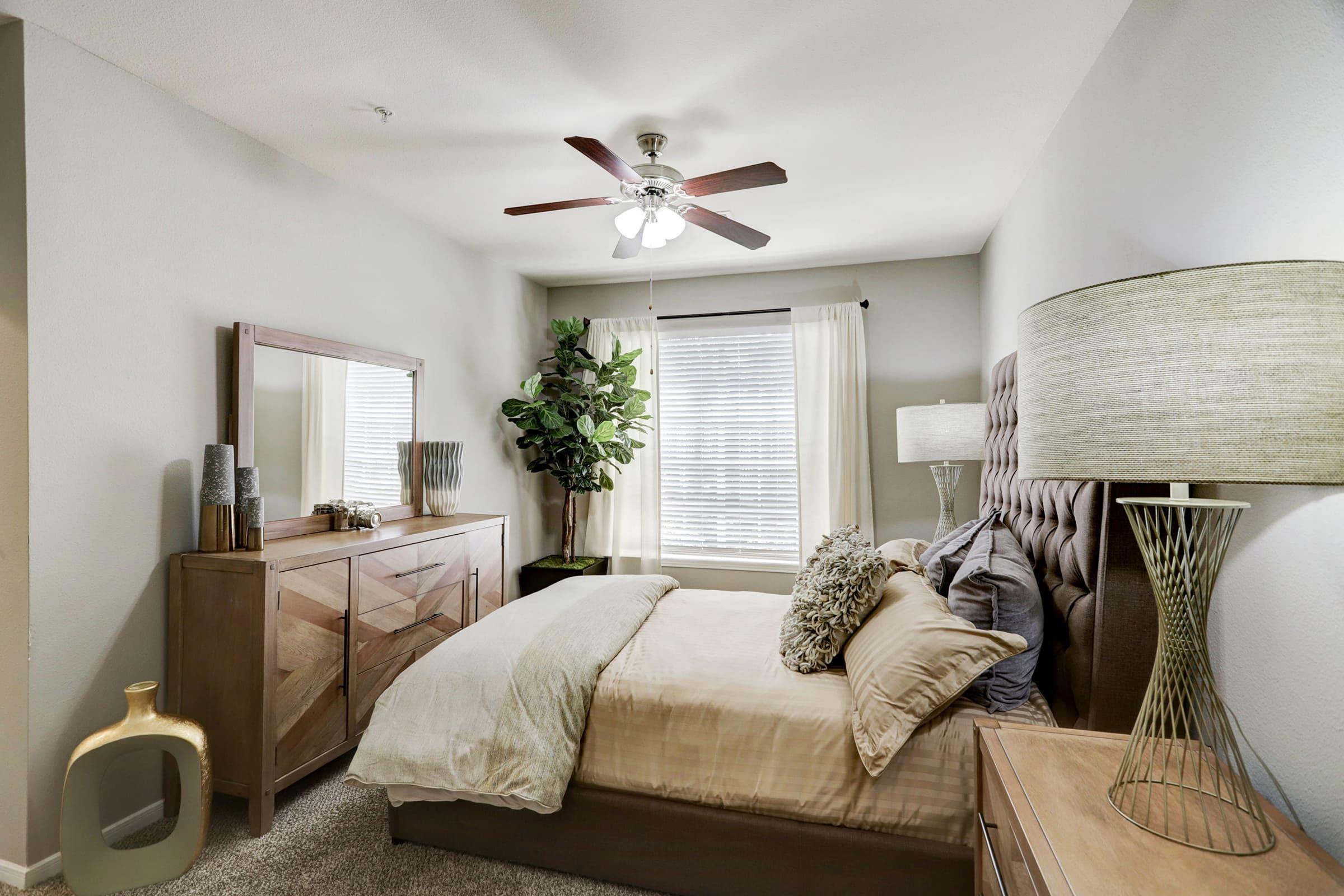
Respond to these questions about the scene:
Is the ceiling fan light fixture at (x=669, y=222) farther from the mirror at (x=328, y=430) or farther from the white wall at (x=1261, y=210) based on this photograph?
the mirror at (x=328, y=430)

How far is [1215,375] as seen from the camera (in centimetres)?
82

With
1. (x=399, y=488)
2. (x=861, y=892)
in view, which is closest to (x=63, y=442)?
(x=399, y=488)

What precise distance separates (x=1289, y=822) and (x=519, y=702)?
66.8 inches

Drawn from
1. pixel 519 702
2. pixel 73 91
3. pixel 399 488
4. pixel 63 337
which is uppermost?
pixel 73 91

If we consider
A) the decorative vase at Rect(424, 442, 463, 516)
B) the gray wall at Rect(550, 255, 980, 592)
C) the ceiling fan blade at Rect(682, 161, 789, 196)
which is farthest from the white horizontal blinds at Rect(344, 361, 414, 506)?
the gray wall at Rect(550, 255, 980, 592)

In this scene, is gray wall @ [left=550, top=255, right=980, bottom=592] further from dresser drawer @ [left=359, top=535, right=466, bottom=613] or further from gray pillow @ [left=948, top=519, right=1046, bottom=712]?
gray pillow @ [left=948, top=519, right=1046, bottom=712]

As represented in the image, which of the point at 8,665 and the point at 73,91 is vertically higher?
the point at 73,91

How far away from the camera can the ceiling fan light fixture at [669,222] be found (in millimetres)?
2512

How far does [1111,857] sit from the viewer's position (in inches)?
36.3

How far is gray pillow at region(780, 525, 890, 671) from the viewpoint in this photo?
1948 mm

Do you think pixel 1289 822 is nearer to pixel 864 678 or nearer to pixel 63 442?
pixel 864 678

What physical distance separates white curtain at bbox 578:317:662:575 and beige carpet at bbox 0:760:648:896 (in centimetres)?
263

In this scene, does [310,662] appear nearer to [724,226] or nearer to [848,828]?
[848,828]

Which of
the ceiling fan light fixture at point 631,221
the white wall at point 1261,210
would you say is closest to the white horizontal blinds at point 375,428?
the ceiling fan light fixture at point 631,221
